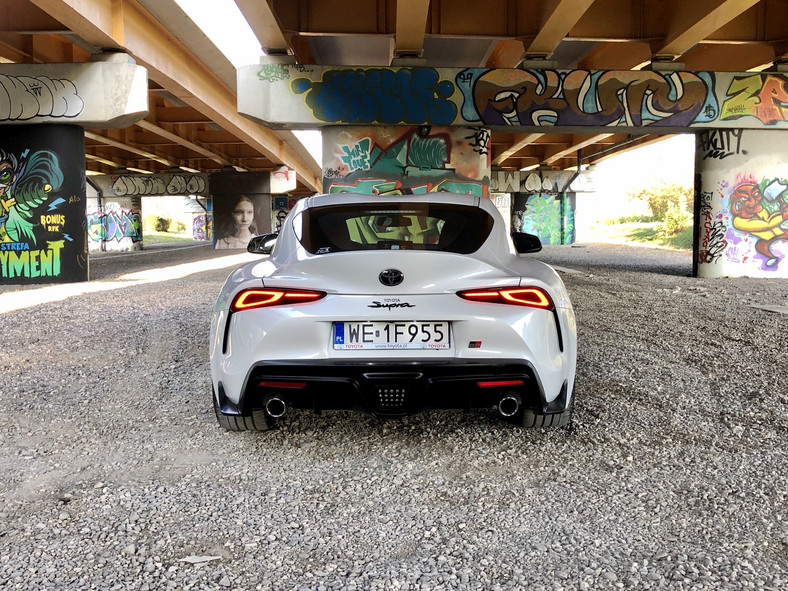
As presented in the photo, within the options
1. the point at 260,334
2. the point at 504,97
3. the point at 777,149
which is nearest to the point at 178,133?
the point at 504,97

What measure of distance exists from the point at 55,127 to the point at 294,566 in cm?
1337

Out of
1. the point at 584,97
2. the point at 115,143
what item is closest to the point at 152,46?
the point at 584,97

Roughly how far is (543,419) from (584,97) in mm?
11715

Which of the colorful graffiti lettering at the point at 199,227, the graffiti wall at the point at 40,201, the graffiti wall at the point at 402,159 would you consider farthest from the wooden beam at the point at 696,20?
the colorful graffiti lettering at the point at 199,227

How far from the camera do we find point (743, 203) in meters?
14.2

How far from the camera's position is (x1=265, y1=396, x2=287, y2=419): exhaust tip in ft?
10.0

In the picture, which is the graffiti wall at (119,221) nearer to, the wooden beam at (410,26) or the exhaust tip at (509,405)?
the wooden beam at (410,26)

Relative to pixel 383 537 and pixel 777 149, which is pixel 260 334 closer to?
pixel 383 537

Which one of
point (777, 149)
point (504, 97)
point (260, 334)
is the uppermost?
point (504, 97)

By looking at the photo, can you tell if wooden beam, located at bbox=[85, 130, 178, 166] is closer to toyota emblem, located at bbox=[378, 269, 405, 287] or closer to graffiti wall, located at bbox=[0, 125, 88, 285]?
graffiti wall, located at bbox=[0, 125, 88, 285]

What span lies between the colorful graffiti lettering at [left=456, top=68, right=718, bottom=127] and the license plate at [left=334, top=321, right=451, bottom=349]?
11257mm

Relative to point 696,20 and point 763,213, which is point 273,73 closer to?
point 696,20

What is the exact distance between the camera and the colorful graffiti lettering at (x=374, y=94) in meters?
13.1

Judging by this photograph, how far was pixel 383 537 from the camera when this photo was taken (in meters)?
2.42
